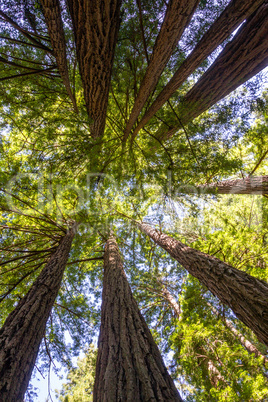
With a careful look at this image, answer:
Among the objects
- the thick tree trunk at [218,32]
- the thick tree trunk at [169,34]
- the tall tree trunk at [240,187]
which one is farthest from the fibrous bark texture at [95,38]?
the tall tree trunk at [240,187]

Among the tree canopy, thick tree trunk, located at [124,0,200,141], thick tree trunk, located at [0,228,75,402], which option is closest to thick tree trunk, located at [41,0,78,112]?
the tree canopy

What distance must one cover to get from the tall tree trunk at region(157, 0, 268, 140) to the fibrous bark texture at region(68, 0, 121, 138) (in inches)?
59.0

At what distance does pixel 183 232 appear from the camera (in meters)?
6.48

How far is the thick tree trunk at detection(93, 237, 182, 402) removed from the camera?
42.6 inches

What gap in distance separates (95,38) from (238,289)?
3.72 m

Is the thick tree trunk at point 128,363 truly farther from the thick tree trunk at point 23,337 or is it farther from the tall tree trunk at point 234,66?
the tall tree trunk at point 234,66

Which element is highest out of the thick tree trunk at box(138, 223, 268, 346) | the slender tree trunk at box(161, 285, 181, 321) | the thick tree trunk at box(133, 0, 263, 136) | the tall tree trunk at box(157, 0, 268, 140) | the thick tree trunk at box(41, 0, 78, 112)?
the tall tree trunk at box(157, 0, 268, 140)

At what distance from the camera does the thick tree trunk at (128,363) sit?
1081 mm

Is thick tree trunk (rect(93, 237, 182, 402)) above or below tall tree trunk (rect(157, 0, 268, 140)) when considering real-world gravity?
below

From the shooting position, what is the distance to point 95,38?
2502mm

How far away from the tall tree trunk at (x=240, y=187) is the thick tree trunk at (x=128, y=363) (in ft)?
9.91

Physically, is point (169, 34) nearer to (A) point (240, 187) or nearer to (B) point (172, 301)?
(A) point (240, 187)

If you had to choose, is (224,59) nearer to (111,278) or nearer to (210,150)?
(210,150)

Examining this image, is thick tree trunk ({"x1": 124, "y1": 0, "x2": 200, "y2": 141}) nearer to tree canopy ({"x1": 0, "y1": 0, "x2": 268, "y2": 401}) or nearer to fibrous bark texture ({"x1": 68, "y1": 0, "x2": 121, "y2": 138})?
tree canopy ({"x1": 0, "y1": 0, "x2": 268, "y2": 401})
